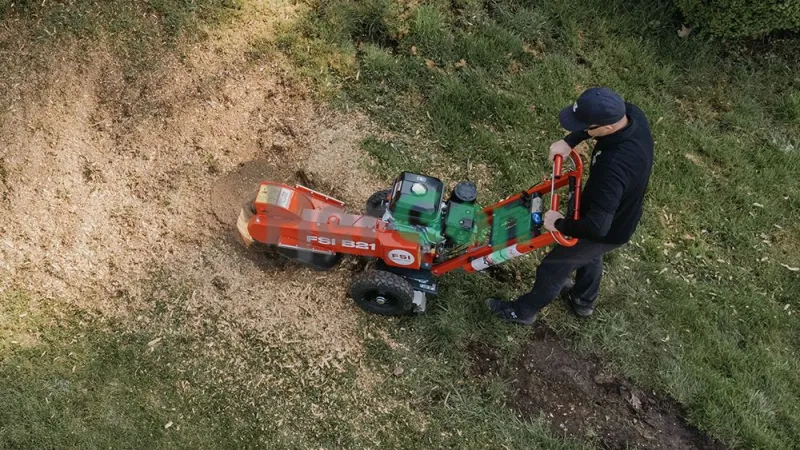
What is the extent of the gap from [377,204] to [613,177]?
1787 millimetres

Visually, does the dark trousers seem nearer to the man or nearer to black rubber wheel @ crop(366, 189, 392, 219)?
the man

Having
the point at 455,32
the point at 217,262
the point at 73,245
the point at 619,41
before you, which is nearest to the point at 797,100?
the point at 619,41

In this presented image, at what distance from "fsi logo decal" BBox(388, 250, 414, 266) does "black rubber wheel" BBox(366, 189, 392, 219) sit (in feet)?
1.44

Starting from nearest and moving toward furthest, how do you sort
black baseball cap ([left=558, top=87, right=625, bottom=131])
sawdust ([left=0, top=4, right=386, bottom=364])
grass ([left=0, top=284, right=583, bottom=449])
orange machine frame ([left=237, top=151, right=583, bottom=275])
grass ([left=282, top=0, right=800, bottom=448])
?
black baseball cap ([left=558, top=87, right=625, bottom=131]), grass ([left=0, top=284, right=583, bottom=449]), orange machine frame ([left=237, top=151, right=583, bottom=275]), sawdust ([left=0, top=4, right=386, bottom=364]), grass ([left=282, top=0, right=800, bottom=448])

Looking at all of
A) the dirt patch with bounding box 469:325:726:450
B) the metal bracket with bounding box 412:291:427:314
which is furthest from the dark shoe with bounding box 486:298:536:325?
the metal bracket with bounding box 412:291:427:314

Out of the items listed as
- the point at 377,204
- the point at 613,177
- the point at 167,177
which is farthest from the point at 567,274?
the point at 167,177

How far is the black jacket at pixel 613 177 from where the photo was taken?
360 centimetres

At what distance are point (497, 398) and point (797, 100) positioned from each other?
15.1 feet

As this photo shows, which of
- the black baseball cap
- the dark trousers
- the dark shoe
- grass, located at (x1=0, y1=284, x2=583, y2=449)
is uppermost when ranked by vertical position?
the black baseball cap

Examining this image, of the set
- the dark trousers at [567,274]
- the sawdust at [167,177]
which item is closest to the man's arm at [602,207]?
the dark trousers at [567,274]

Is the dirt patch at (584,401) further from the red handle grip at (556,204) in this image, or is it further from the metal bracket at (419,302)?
the red handle grip at (556,204)

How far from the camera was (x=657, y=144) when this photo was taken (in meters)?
5.98

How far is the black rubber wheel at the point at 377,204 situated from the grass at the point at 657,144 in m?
0.68

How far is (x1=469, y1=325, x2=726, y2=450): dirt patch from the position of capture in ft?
14.5
